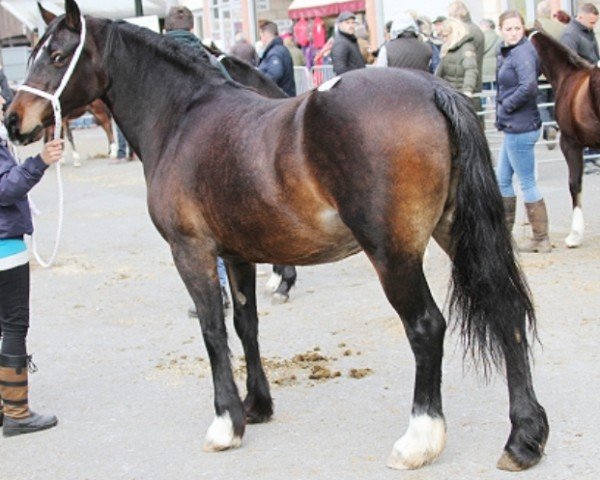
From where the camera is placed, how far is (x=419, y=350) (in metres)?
4.39

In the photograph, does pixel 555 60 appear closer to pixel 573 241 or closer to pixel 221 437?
pixel 573 241

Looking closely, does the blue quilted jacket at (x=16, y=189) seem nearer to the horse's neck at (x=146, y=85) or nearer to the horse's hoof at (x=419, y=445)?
the horse's neck at (x=146, y=85)

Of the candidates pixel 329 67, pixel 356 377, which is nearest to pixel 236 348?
pixel 356 377

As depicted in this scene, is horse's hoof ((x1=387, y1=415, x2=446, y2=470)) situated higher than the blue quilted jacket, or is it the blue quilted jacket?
the blue quilted jacket

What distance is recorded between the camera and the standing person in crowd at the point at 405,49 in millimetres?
10312

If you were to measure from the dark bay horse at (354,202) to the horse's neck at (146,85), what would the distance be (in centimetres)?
4

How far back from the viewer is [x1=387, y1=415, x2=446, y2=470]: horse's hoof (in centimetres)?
443

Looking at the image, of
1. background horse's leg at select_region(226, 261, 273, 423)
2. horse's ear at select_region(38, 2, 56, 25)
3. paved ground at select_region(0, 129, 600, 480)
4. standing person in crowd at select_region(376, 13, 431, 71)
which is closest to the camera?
paved ground at select_region(0, 129, 600, 480)

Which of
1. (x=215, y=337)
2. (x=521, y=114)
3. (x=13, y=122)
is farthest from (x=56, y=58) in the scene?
(x=521, y=114)

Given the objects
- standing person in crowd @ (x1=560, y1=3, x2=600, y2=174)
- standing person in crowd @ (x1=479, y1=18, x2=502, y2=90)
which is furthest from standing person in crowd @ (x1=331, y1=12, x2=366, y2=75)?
standing person in crowd @ (x1=479, y1=18, x2=502, y2=90)

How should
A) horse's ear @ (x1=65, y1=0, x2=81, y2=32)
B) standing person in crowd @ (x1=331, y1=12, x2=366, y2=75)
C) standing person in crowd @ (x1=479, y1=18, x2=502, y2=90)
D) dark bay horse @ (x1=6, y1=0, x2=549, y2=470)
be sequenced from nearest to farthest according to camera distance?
dark bay horse @ (x1=6, y1=0, x2=549, y2=470) → horse's ear @ (x1=65, y1=0, x2=81, y2=32) → standing person in crowd @ (x1=331, y1=12, x2=366, y2=75) → standing person in crowd @ (x1=479, y1=18, x2=502, y2=90)

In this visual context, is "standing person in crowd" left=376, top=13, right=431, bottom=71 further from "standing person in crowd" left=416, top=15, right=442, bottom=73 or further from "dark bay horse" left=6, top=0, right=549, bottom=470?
"dark bay horse" left=6, top=0, right=549, bottom=470

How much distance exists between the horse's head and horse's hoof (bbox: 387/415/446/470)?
2396mm

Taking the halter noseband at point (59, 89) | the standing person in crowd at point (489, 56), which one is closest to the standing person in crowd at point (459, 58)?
the standing person in crowd at point (489, 56)
